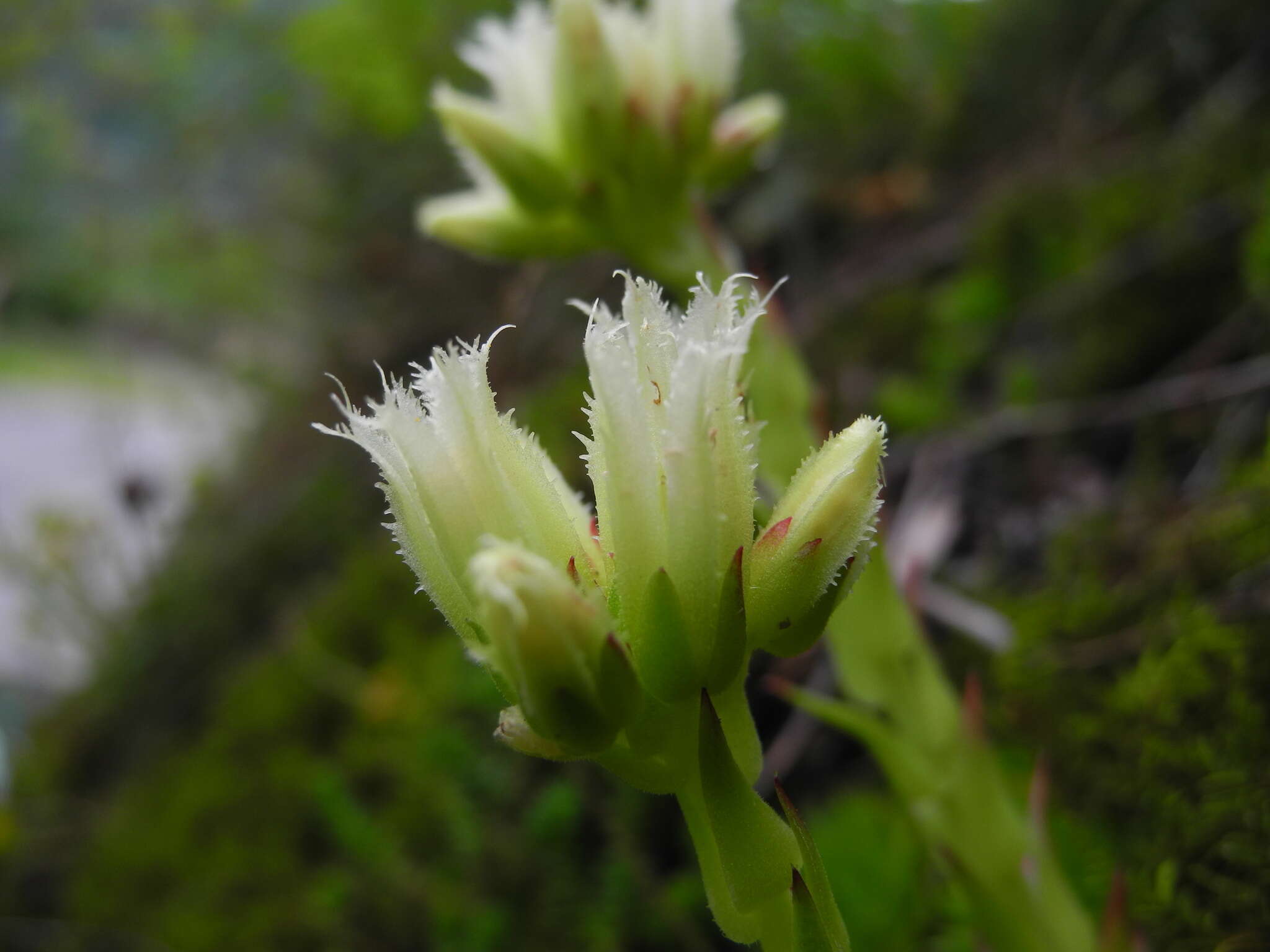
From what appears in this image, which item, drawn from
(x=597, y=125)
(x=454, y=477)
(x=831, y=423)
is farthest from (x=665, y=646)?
(x=831, y=423)

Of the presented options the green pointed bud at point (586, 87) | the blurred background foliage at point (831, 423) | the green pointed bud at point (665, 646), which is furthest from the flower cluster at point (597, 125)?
the green pointed bud at point (665, 646)

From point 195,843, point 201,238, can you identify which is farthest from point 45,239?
point 195,843

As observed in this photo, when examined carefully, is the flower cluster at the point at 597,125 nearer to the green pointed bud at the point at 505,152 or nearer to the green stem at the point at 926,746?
the green pointed bud at the point at 505,152

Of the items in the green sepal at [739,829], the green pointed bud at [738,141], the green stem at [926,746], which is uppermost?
the green pointed bud at [738,141]

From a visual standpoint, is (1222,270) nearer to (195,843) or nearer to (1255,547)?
(1255,547)

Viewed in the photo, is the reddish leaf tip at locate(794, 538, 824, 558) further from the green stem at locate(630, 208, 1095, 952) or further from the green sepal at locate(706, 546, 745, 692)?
the green stem at locate(630, 208, 1095, 952)
